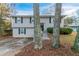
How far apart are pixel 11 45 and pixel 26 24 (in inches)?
10.2

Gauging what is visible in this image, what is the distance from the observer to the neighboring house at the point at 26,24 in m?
3.02

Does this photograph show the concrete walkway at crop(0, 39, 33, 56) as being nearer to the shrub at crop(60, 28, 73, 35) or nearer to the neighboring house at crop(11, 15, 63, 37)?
the neighboring house at crop(11, 15, 63, 37)

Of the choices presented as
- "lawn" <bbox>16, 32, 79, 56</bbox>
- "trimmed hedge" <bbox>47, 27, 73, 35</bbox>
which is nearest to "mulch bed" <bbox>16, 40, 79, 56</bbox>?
"lawn" <bbox>16, 32, 79, 56</bbox>

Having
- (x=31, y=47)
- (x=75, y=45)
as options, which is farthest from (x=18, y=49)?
(x=75, y=45)

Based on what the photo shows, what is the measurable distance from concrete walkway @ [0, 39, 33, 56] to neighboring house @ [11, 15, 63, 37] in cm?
6

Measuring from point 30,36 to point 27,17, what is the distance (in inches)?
7.4

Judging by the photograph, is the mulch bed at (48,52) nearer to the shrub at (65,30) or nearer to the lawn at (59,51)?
the lawn at (59,51)

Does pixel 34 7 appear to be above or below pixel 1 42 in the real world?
above

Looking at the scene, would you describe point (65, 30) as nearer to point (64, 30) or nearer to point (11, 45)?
point (64, 30)

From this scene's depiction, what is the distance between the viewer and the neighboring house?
9.89ft

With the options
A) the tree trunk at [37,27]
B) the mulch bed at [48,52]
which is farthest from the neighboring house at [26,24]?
the mulch bed at [48,52]

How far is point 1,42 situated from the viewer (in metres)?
3.06

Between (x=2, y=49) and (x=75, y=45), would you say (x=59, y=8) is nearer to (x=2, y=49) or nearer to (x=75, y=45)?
(x=75, y=45)

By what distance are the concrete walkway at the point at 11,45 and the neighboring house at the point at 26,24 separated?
0.06 meters
